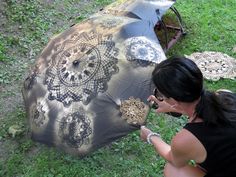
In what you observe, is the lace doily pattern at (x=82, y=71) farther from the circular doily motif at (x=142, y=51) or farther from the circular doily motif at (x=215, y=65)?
the circular doily motif at (x=215, y=65)

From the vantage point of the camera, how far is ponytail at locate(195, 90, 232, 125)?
2.57 m

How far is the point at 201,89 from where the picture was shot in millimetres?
2598

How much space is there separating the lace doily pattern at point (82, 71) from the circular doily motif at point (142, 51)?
13cm

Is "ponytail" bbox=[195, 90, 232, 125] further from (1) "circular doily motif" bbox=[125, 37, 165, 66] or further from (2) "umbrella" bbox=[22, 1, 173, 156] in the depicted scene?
(1) "circular doily motif" bbox=[125, 37, 165, 66]

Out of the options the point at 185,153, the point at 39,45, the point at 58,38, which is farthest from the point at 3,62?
the point at 185,153

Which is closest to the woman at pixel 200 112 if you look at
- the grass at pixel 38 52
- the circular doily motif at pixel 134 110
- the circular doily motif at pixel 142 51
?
the circular doily motif at pixel 134 110

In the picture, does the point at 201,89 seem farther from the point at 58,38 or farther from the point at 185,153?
the point at 58,38

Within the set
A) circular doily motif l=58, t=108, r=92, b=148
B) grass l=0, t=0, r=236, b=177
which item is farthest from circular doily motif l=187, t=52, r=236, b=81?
circular doily motif l=58, t=108, r=92, b=148

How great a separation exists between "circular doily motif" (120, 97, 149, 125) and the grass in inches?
28.9

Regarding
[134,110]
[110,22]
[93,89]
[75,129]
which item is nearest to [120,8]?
[110,22]

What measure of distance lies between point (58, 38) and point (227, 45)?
9.41 feet

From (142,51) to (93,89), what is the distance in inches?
23.8

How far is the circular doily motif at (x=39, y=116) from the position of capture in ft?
12.8

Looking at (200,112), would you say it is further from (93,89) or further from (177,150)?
(93,89)
